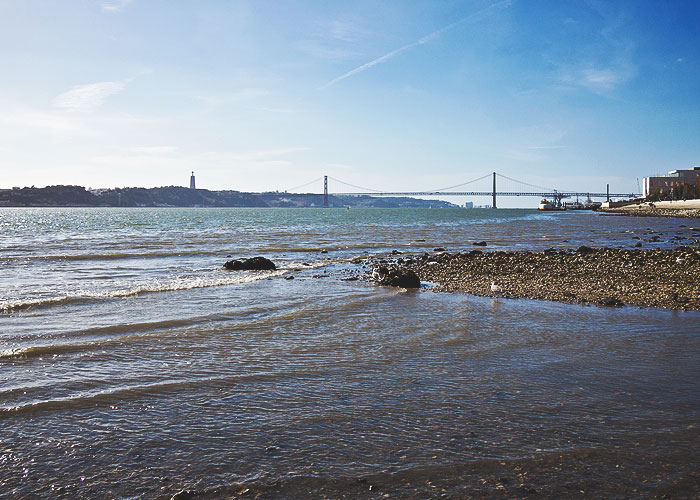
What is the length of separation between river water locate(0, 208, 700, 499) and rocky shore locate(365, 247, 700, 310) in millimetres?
1413

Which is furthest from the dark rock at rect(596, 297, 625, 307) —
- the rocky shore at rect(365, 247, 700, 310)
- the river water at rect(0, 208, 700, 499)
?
the river water at rect(0, 208, 700, 499)

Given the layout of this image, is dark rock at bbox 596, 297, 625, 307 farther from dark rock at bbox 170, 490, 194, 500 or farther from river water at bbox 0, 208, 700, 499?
dark rock at bbox 170, 490, 194, 500

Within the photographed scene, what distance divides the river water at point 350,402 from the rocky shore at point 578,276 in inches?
55.6

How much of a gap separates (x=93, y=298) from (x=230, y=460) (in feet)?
31.9

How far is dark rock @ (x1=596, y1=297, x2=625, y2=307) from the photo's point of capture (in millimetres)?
10629

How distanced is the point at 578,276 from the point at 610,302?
13.6 feet

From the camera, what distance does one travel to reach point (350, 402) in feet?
17.1

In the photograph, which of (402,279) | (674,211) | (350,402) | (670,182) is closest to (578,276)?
(402,279)

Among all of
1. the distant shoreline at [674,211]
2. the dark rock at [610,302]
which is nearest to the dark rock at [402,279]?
the dark rock at [610,302]

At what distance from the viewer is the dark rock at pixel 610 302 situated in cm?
1063

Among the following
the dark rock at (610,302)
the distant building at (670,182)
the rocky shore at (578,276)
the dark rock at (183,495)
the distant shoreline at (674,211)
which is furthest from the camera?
the distant building at (670,182)

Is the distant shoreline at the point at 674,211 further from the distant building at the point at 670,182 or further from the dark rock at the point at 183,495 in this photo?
the dark rock at the point at 183,495

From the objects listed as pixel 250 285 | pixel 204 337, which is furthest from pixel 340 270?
pixel 204 337

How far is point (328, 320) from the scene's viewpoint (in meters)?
9.62
